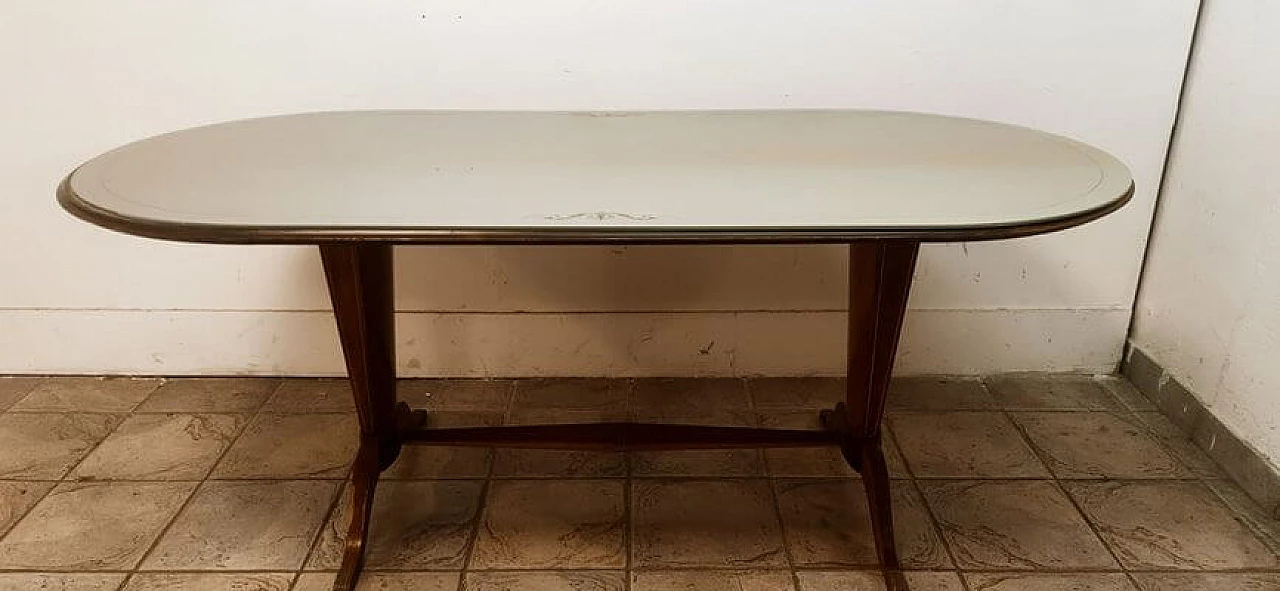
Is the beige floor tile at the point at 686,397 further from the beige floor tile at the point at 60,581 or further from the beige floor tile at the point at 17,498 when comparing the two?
the beige floor tile at the point at 17,498

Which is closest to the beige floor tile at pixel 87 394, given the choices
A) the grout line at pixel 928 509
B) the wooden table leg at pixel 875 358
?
the wooden table leg at pixel 875 358

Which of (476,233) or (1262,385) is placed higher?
(476,233)

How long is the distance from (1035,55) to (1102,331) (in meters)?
0.79

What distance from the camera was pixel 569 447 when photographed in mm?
1809

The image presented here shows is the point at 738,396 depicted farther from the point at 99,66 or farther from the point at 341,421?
the point at 99,66

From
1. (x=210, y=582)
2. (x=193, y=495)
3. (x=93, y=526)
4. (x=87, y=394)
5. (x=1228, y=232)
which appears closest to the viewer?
(x=210, y=582)

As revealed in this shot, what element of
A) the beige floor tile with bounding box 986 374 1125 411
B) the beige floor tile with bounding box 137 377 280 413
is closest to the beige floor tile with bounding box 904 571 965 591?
the beige floor tile with bounding box 986 374 1125 411

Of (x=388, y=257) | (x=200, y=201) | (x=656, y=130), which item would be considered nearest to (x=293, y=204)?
(x=200, y=201)

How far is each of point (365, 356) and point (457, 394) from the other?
0.65 m

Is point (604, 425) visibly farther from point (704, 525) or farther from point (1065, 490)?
point (1065, 490)

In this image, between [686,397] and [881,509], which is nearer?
[881,509]

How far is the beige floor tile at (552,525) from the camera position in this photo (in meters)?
1.75

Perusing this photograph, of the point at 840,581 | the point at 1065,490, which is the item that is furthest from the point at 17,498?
the point at 1065,490

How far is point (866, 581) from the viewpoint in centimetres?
170
